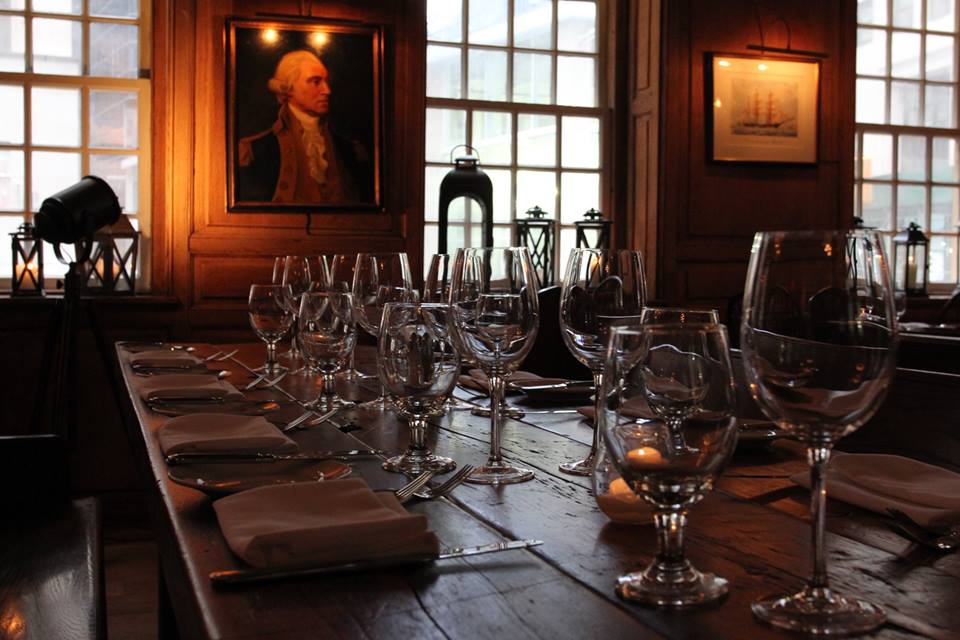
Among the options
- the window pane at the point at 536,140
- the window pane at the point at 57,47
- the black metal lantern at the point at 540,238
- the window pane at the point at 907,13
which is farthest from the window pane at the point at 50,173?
the window pane at the point at 907,13

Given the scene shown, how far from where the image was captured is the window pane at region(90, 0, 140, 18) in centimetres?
471

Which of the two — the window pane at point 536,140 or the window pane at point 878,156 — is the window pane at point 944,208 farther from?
the window pane at point 536,140

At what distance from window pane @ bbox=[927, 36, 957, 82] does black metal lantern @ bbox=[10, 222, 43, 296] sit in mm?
5330

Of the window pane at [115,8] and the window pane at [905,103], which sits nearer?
the window pane at [115,8]

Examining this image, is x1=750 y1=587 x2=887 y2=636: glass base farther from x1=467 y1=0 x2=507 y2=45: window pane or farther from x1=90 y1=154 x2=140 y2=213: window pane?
x1=467 y1=0 x2=507 y2=45: window pane

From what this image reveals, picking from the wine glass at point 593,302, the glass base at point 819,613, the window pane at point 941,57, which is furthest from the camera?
the window pane at point 941,57

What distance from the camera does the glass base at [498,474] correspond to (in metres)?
1.08

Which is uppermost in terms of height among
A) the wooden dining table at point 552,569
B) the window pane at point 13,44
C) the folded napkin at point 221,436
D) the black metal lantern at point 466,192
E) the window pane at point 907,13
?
the window pane at point 907,13

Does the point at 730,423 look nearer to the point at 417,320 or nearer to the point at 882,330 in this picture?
the point at 882,330

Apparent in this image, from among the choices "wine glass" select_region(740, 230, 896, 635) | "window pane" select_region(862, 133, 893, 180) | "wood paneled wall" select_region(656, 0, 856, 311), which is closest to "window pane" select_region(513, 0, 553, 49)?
"wood paneled wall" select_region(656, 0, 856, 311)

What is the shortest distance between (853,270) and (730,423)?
0.42ft

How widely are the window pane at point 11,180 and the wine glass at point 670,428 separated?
179 inches

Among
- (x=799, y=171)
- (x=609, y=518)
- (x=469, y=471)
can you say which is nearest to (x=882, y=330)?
(x=609, y=518)

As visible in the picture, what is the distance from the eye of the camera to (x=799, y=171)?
5.72 meters
